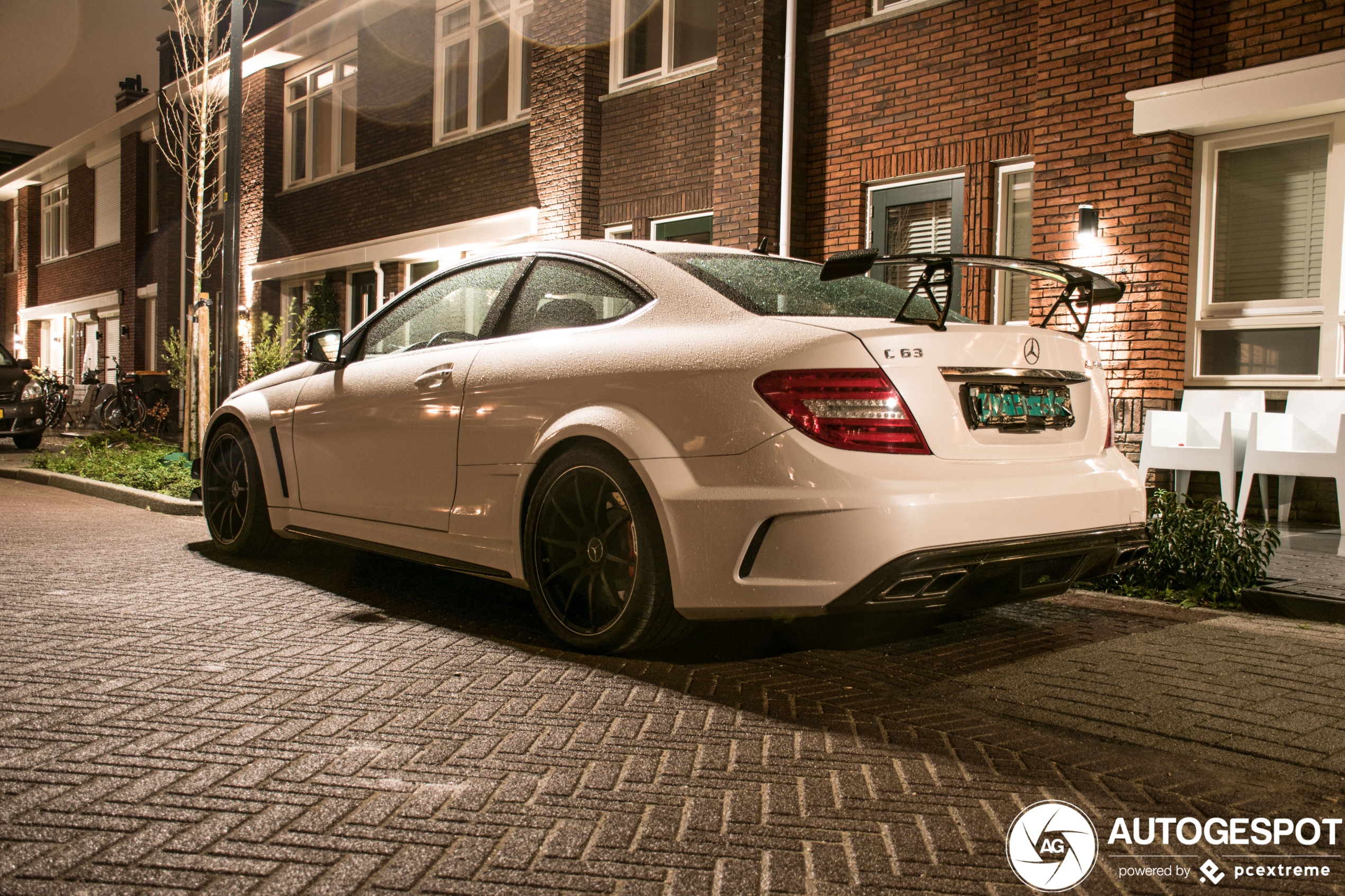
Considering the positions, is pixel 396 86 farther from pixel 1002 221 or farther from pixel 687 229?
pixel 1002 221

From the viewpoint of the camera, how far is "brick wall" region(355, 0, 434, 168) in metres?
17.7

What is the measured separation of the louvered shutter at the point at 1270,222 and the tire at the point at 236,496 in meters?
7.27

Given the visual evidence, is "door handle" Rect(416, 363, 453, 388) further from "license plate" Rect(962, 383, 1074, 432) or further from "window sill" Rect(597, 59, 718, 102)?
"window sill" Rect(597, 59, 718, 102)

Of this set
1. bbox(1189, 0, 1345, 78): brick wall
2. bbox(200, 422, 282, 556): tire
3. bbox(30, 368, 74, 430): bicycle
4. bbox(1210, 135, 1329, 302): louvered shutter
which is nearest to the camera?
bbox(200, 422, 282, 556): tire

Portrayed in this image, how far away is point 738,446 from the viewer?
362cm

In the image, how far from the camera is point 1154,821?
8.79 feet

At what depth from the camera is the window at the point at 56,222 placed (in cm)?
3381

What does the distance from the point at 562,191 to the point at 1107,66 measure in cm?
714

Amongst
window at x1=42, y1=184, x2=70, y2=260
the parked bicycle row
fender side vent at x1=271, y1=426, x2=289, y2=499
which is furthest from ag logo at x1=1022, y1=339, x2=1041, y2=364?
window at x1=42, y1=184, x2=70, y2=260

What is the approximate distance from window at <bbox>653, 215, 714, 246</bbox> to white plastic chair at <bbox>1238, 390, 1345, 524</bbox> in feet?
20.6

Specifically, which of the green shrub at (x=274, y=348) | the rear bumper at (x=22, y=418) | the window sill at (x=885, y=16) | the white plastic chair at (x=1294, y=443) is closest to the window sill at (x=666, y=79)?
the window sill at (x=885, y=16)

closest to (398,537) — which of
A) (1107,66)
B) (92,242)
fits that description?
(1107,66)

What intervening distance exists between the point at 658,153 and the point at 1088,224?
18.8 feet

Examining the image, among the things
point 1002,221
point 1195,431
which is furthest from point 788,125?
point 1195,431
